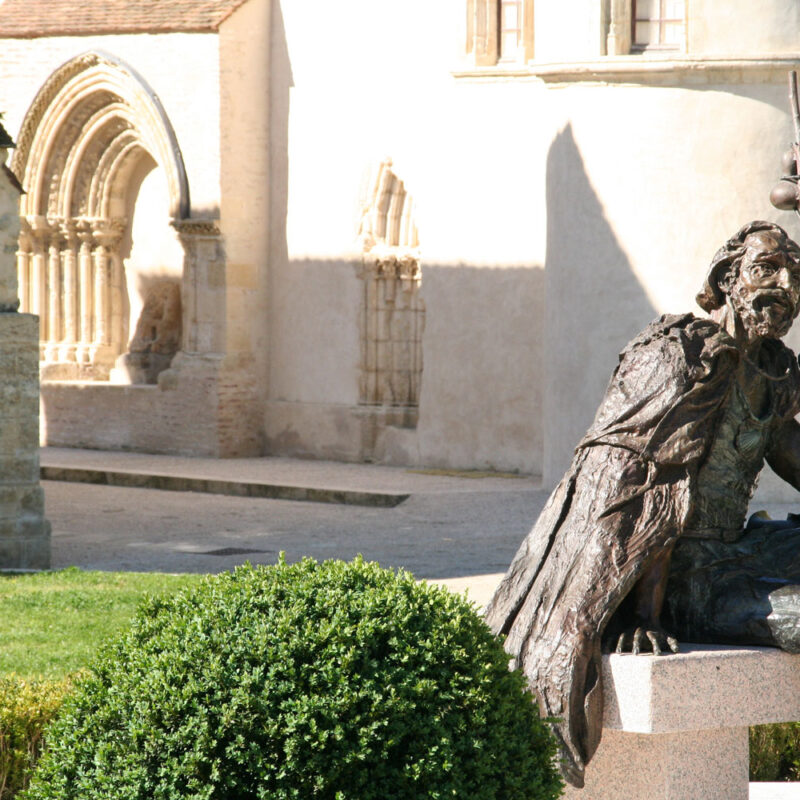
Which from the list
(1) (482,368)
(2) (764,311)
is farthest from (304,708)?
(1) (482,368)

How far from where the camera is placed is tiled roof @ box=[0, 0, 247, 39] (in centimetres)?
1919

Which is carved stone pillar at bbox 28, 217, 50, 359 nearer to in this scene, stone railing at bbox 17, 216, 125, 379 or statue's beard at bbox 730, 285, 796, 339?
stone railing at bbox 17, 216, 125, 379

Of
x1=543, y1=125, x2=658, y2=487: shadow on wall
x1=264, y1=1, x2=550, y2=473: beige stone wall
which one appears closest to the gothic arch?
x1=264, y1=1, x2=550, y2=473: beige stone wall

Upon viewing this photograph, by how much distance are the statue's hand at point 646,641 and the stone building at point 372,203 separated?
10.4 metres

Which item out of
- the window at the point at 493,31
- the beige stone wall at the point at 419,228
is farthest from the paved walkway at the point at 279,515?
the window at the point at 493,31

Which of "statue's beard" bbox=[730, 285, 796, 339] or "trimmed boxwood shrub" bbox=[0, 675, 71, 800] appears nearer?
"statue's beard" bbox=[730, 285, 796, 339]

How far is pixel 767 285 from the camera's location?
446 centimetres

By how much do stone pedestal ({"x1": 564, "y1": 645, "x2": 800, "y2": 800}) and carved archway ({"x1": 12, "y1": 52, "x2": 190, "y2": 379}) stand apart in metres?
17.2

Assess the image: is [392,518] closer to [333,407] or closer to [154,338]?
[333,407]

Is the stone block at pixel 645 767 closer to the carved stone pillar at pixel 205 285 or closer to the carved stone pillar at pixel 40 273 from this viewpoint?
the carved stone pillar at pixel 205 285

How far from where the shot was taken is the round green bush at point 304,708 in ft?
11.8

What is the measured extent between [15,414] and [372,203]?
27.7ft

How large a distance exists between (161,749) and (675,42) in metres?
11.9

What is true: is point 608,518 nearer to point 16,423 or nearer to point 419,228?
point 16,423
